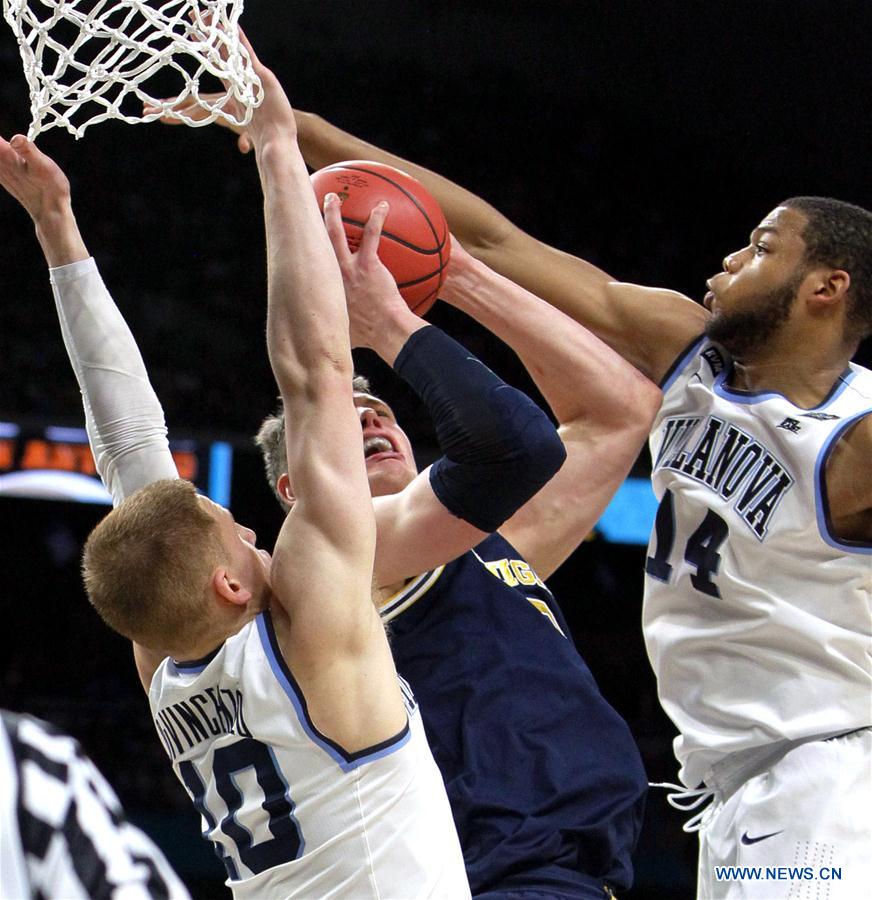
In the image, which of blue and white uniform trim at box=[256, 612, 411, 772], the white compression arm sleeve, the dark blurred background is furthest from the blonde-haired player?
the dark blurred background

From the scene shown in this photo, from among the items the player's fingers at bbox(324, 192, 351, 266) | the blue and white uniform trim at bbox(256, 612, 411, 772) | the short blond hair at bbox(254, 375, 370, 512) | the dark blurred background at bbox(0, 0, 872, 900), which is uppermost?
the player's fingers at bbox(324, 192, 351, 266)

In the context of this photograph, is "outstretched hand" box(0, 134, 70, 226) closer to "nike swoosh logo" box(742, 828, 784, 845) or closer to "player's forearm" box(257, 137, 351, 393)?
"player's forearm" box(257, 137, 351, 393)

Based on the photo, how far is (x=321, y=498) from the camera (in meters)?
1.99

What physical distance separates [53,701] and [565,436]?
531cm

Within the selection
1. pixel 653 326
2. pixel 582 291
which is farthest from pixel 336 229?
pixel 653 326

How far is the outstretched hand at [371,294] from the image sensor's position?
7.80 ft

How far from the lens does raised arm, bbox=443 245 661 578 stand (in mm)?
2861

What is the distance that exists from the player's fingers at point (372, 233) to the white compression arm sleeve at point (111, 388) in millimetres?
519

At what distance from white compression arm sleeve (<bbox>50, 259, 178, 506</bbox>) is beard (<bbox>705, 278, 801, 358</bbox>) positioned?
136cm

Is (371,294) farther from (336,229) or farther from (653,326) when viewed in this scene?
(653,326)

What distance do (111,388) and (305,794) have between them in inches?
40.3

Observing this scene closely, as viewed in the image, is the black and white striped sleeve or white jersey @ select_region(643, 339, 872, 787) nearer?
Answer: the black and white striped sleeve
